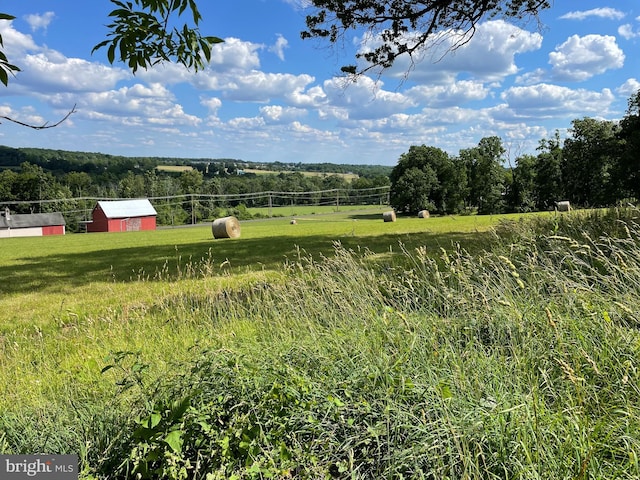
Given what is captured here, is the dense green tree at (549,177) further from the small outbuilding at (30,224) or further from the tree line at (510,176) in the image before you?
the small outbuilding at (30,224)

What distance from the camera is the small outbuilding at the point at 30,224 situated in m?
60.4

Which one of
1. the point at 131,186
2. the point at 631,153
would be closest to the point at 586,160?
the point at 631,153

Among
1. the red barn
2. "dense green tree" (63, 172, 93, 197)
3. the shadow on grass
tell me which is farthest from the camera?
"dense green tree" (63, 172, 93, 197)

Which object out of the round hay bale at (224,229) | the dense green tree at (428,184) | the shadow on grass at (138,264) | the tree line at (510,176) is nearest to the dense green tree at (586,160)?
the tree line at (510,176)

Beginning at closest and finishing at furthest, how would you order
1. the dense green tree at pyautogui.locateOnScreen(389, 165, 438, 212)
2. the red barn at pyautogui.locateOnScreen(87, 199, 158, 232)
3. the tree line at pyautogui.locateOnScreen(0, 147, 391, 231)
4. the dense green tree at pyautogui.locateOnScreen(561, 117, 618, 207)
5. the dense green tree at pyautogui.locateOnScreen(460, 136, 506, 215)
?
the dense green tree at pyautogui.locateOnScreen(561, 117, 618, 207)
the dense green tree at pyautogui.locateOnScreen(460, 136, 506, 215)
the dense green tree at pyautogui.locateOnScreen(389, 165, 438, 212)
the red barn at pyautogui.locateOnScreen(87, 199, 158, 232)
the tree line at pyautogui.locateOnScreen(0, 147, 391, 231)

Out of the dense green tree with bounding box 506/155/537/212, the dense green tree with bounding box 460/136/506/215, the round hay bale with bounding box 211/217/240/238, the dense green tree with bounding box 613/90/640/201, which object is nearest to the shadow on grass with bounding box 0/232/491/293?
the round hay bale with bounding box 211/217/240/238

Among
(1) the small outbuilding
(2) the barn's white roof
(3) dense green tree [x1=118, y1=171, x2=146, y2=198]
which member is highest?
(3) dense green tree [x1=118, y1=171, x2=146, y2=198]

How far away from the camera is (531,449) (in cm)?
215

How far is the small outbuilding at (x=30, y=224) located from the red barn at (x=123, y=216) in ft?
26.9

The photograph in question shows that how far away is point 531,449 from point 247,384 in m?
1.65

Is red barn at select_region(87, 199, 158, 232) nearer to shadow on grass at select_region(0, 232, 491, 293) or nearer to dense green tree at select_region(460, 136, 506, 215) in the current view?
dense green tree at select_region(460, 136, 506, 215)

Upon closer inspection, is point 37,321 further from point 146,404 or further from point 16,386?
point 146,404

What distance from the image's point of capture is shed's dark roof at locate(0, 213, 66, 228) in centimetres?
6118

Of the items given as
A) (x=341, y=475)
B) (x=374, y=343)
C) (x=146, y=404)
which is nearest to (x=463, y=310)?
(x=374, y=343)
